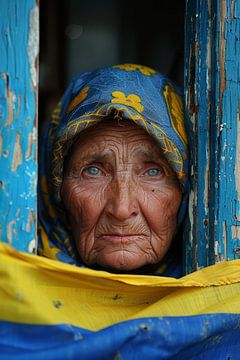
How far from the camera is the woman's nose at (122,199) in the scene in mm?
1894

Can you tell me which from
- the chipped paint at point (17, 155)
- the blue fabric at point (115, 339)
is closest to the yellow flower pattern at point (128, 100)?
the chipped paint at point (17, 155)

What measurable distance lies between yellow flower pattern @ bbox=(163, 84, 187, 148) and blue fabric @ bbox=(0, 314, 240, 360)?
673 millimetres

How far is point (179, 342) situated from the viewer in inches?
56.9

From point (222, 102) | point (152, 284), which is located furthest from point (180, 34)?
point (152, 284)

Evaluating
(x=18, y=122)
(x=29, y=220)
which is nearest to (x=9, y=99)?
(x=18, y=122)

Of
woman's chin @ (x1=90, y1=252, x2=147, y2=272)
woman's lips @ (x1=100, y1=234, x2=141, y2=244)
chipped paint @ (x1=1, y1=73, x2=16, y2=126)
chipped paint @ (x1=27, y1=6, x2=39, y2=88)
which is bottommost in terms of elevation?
woman's chin @ (x1=90, y1=252, x2=147, y2=272)

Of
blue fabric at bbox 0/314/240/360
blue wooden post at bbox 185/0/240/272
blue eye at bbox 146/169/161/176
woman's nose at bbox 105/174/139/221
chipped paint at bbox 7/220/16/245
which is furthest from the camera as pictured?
blue eye at bbox 146/169/161/176

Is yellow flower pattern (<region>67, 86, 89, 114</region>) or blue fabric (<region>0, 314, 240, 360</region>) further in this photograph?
yellow flower pattern (<region>67, 86, 89, 114</region>)

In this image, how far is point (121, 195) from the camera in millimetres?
1907

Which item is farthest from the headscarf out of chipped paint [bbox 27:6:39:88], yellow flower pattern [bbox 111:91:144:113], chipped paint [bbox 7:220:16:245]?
chipped paint [bbox 7:220:16:245]

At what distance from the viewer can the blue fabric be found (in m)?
1.34

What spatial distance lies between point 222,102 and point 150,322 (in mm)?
693

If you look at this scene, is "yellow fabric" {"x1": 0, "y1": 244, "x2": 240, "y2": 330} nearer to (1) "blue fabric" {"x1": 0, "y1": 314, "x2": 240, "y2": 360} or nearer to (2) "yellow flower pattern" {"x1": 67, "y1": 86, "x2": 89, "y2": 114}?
(1) "blue fabric" {"x1": 0, "y1": 314, "x2": 240, "y2": 360}

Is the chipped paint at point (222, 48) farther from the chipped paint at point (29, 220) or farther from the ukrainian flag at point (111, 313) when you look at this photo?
the chipped paint at point (29, 220)
